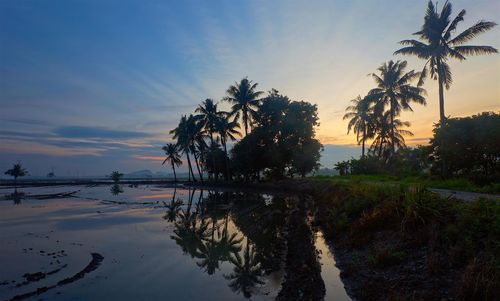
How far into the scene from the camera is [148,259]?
13102mm

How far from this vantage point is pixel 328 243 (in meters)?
14.0

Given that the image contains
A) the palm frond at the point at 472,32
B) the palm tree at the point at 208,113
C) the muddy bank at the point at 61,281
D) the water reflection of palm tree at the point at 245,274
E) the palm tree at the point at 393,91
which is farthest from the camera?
the palm tree at the point at 208,113

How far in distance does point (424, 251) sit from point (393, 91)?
119 feet

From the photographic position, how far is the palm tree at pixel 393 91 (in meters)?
39.0

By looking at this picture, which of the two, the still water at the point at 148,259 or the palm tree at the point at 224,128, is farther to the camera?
the palm tree at the point at 224,128

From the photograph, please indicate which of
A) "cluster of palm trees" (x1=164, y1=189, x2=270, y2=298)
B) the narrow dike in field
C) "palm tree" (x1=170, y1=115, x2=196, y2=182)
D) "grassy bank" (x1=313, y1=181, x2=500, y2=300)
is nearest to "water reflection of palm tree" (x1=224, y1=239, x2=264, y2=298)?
"cluster of palm trees" (x1=164, y1=189, x2=270, y2=298)

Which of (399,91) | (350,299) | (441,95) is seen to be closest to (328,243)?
(350,299)

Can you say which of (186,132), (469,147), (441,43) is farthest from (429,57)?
(186,132)

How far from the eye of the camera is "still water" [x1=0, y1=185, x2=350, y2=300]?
30.9ft

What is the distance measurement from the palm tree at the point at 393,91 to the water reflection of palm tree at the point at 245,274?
3192 cm

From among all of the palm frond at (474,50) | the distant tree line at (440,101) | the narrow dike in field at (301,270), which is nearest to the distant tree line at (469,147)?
the distant tree line at (440,101)

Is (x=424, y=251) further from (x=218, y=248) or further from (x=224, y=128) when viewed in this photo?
(x=224, y=128)

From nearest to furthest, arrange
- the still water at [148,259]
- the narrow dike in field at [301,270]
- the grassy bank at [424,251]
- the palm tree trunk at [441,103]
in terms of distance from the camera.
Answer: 1. the grassy bank at [424,251]
2. the narrow dike in field at [301,270]
3. the still water at [148,259]
4. the palm tree trunk at [441,103]

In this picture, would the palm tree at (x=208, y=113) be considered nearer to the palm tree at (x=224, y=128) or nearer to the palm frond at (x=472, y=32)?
the palm tree at (x=224, y=128)
